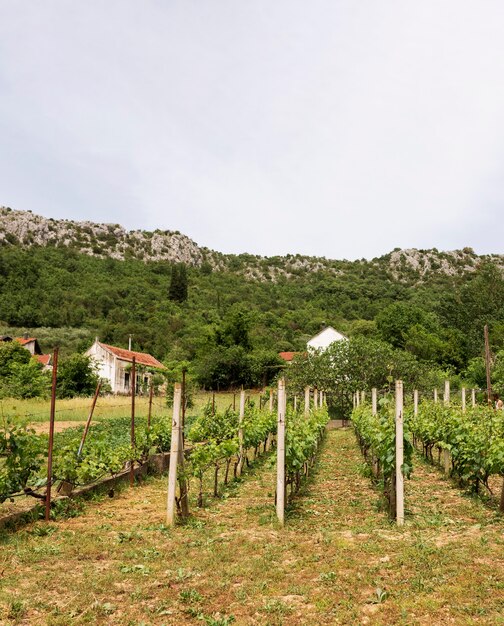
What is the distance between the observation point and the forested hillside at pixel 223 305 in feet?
165

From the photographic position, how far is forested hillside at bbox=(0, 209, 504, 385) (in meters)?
50.4

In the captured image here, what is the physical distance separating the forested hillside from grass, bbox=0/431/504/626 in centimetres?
3540

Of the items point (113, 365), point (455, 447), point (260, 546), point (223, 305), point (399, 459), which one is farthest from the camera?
point (223, 305)

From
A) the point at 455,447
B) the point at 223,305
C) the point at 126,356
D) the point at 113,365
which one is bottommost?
the point at 455,447

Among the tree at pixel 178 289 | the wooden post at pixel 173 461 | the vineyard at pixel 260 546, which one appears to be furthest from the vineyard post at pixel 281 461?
the tree at pixel 178 289

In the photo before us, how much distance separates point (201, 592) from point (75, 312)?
58.2 m

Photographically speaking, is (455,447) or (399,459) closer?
(399,459)

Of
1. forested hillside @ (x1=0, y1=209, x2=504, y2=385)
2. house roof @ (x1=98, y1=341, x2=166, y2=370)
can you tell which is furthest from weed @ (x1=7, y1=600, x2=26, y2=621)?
forested hillside @ (x1=0, y1=209, x2=504, y2=385)

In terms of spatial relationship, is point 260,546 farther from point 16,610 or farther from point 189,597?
point 16,610

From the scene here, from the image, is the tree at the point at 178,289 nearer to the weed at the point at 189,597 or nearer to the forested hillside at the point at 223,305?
the forested hillside at the point at 223,305

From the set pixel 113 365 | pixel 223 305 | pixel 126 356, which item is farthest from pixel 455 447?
pixel 223 305

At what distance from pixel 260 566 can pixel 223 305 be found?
62348 millimetres

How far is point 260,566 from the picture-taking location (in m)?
5.07

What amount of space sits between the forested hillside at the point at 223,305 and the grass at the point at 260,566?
116ft
